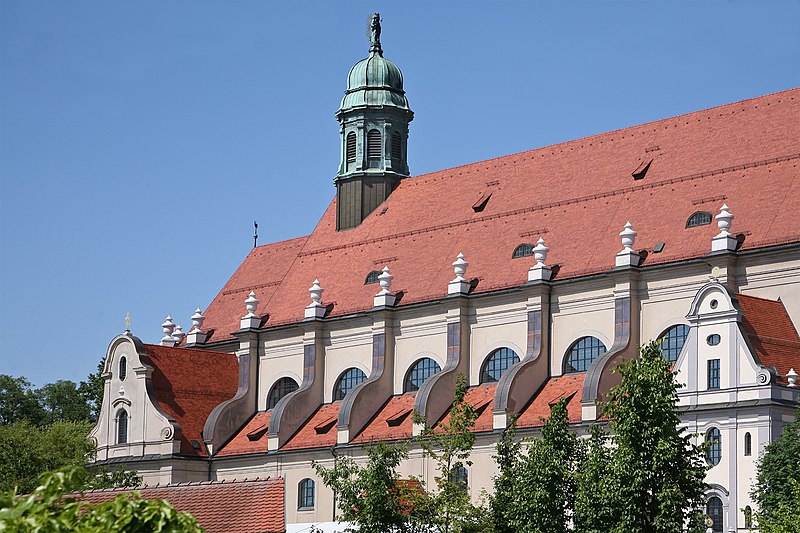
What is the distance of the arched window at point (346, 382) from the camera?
255ft

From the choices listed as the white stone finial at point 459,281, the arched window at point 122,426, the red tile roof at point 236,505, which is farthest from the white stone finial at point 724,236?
the arched window at point 122,426

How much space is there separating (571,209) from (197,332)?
25.2 meters

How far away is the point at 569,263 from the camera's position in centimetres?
6888

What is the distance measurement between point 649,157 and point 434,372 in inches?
535

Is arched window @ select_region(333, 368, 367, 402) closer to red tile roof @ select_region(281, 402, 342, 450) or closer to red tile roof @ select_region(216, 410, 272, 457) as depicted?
red tile roof @ select_region(281, 402, 342, 450)

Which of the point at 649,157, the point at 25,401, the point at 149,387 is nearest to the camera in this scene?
the point at 649,157

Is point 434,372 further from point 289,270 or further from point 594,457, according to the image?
point 594,457

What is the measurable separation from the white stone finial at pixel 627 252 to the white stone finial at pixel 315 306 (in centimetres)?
1864

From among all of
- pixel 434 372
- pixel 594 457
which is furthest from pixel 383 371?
pixel 594 457

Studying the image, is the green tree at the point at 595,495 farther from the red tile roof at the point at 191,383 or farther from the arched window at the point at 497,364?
the red tile roof at the point at 191,383

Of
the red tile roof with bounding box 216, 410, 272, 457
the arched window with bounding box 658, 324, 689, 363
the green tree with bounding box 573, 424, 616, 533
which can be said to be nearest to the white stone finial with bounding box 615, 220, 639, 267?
the arched window with bounding box 658, 324, 689, 363

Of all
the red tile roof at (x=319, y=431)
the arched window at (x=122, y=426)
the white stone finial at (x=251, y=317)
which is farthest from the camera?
the white stone finial at (x=251, y=317)

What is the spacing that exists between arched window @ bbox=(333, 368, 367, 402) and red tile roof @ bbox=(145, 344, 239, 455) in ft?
23.9

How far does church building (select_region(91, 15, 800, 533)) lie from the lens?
5934 centimetres
